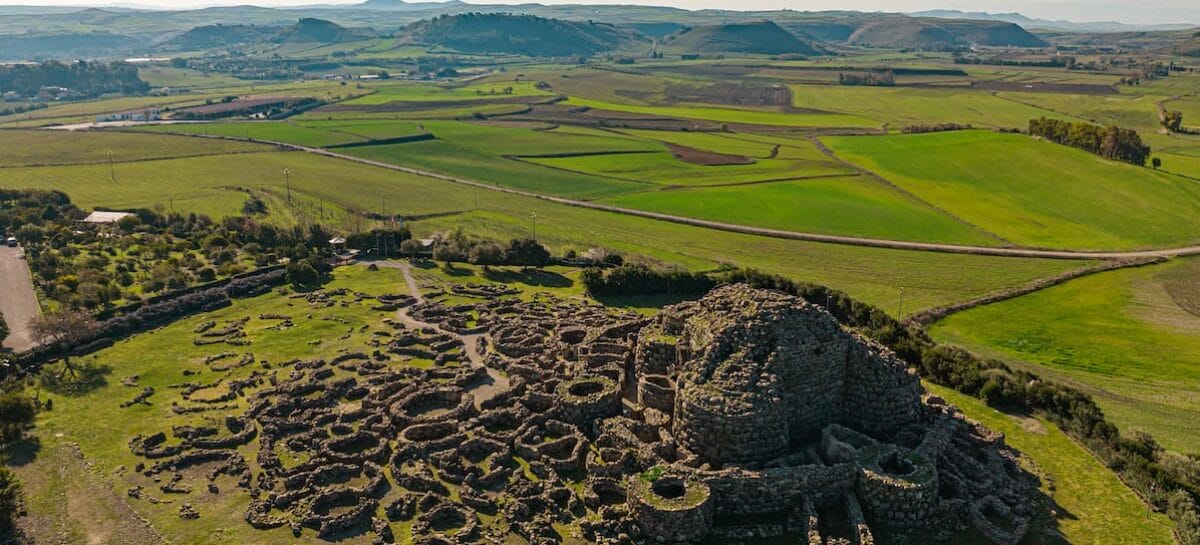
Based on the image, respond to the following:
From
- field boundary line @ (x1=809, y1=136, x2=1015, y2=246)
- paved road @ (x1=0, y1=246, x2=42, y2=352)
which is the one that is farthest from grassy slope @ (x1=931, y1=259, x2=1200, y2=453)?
paved road @ (x1=0, y1=246, x2=42, y2=352)

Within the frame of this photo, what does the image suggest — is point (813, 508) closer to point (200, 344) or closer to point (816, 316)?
point (816, 316)

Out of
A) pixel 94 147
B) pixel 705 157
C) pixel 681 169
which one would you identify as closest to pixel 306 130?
pixel 94 147

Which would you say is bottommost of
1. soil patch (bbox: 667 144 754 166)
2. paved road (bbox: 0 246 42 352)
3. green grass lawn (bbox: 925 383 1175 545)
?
paved road (bbox: 0 246 42 352)

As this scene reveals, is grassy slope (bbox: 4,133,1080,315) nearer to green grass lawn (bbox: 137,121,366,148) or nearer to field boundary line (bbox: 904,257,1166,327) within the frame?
field boundary line (bbox: 904,257,1166,327)

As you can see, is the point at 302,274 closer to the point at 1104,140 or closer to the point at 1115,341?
the point at 1115,341

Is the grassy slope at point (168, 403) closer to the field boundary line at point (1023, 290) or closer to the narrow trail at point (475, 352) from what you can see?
the narrow trail at point (475, 352)

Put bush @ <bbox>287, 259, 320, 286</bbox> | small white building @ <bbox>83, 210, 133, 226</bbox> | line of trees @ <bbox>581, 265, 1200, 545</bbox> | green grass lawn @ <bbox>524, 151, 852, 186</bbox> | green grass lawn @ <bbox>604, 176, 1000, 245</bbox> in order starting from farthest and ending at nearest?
green grass lawn @ <bbox>524, 151, 852, 186</bbox>
green grass lawn @ <bbox>604, 176, 1000, 245</bbox>
small white building @ <bbox>83, 210, 133, 226</bbox>
bush @ <bbox>287, 259, 320, 286</bbox>
line of trees @ <bbox>581, 265, 1200, 545</bbox>

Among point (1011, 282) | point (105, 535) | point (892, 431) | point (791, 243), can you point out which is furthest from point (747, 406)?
point (791, 243)
